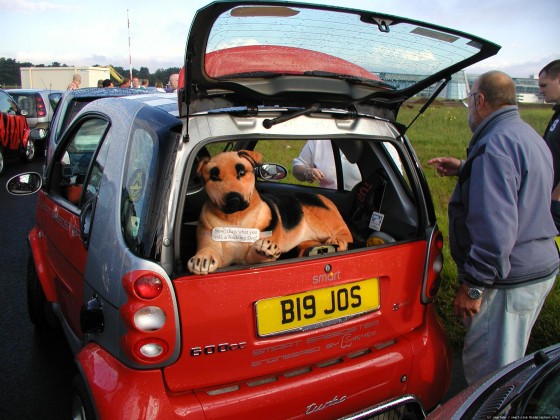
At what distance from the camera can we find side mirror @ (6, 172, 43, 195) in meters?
3.37

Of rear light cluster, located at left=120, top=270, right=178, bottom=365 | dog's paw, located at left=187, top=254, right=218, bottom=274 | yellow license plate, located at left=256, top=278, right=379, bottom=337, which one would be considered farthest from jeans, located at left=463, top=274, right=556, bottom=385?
rear light cluster, located at left=120, top=270, right=178, bottom=365

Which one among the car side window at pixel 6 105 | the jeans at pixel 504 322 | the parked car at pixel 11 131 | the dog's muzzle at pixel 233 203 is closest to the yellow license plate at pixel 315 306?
the dog's muzzle at pixel 233 203

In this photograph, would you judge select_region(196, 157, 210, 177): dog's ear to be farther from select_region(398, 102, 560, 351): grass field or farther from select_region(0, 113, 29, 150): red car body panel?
select_region(0, 113, 29, 150): red car body panel

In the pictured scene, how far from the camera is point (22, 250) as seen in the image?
5.83 m

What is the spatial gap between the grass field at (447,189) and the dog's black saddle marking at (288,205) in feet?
2.55

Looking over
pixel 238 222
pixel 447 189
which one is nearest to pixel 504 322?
pixel 238 222

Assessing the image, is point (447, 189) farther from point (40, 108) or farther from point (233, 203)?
point (40, 108)

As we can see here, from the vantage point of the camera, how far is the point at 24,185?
3379 millimetres

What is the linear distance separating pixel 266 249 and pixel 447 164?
60.7 inches

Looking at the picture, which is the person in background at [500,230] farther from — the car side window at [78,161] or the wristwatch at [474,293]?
the car side window at [78,161]

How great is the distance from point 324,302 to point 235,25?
3.89ft

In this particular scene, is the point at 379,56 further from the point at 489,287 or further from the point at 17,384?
the point at 17,384

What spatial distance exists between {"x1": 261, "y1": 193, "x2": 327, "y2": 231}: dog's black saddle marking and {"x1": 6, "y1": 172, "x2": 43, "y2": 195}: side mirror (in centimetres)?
168

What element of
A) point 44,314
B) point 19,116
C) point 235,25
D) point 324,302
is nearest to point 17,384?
point 44,314
